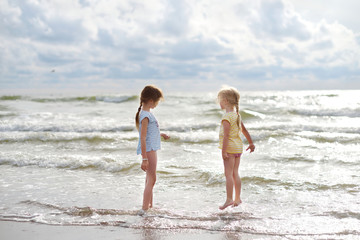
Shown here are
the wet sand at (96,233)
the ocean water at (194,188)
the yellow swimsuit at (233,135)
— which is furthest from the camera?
the yellow swimsuit at (233,135)

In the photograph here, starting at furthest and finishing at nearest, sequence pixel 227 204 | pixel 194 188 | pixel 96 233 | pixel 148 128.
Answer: pixel 194 188, pixel 227 204, pixel 148 128, pixel 96 233

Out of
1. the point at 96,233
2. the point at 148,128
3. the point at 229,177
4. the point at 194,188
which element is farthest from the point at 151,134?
the point at 194,188

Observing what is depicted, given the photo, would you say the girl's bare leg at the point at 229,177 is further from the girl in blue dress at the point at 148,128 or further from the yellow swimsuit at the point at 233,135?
the girl in blue dress at the point at 148,128

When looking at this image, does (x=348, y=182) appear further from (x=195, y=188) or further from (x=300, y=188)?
(x=195, y=188)

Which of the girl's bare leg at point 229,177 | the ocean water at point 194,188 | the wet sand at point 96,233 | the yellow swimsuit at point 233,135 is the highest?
the yellow swimsuit at point 233,135

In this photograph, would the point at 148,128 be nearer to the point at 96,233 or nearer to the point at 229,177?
the point at 229,177

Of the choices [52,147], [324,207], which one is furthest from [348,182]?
[52,147]

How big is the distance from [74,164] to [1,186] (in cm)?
186

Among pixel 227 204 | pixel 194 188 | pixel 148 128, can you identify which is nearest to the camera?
pixel 148 128

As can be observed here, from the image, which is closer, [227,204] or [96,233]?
[96,233]

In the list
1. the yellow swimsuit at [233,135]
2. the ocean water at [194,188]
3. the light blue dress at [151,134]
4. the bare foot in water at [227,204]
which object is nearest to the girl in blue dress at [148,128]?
Answer: the light blue dress at [151,134]

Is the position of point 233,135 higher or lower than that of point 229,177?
higher

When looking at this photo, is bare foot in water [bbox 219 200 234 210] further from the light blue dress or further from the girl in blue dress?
the light blue dress

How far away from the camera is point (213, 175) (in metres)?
6.77
